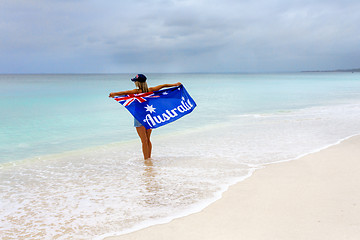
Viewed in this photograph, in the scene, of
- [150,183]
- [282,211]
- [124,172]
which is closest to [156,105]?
[124,172]

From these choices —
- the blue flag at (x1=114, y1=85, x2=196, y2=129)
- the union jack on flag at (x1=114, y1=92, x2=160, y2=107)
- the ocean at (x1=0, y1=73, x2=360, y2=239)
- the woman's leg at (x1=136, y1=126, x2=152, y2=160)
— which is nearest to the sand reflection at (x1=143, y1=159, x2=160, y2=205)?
the ocean at (x1=0, y1=73, x2=360, y2=239)

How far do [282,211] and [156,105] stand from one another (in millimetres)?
3441

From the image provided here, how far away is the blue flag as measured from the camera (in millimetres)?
6383

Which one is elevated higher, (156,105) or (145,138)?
(156,105)

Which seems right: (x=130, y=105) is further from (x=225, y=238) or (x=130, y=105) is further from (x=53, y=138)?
(x=53, y=138)

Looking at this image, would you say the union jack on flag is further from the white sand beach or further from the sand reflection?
the white sand beach

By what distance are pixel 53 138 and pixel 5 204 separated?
21.3ft

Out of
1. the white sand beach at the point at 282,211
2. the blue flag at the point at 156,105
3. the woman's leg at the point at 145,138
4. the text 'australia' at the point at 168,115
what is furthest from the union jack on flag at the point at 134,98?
the white sand beach at the point at 282,211

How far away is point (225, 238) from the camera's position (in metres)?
3.23

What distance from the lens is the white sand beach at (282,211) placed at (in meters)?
3.33

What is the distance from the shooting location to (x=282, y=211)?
382 centimetres

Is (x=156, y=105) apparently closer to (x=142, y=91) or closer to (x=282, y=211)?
(x=142, y=91)

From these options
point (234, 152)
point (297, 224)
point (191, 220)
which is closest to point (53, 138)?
point (234, 152)

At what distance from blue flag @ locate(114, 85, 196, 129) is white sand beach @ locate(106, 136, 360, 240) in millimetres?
2139
